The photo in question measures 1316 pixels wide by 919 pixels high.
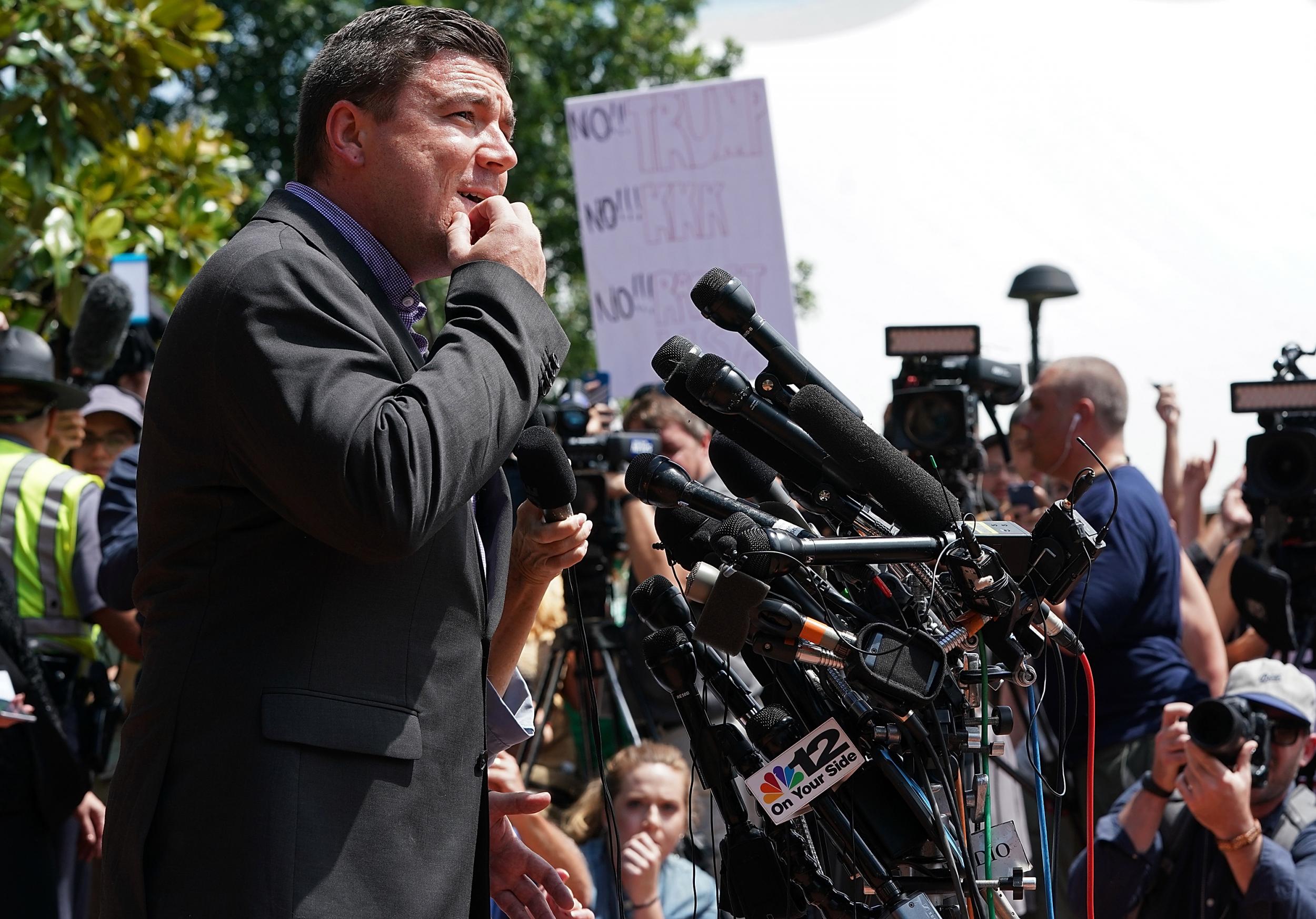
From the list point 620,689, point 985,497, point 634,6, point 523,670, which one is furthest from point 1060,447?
point 634,6

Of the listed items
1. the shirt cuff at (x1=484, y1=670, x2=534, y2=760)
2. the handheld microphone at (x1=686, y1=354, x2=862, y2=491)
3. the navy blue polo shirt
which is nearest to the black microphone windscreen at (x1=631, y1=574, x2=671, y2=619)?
the shirt cuff at (x1=484, y1=670, x2=534, y2=760)

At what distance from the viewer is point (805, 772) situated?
5.62ft

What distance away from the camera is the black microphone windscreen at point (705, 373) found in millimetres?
1766

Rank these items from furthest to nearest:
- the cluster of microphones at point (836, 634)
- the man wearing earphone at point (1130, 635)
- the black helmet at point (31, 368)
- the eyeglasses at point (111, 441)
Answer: the eyeglasses at point (111, 441) < the man wearing earphone at point (1130, 635) < the black helmet at point (31, 368) < the cluster of microphones at point (836, 634)

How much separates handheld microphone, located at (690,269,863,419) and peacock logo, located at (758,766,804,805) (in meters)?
0.45

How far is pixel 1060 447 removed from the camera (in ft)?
15.9

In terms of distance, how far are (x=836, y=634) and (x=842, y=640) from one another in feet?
0.03

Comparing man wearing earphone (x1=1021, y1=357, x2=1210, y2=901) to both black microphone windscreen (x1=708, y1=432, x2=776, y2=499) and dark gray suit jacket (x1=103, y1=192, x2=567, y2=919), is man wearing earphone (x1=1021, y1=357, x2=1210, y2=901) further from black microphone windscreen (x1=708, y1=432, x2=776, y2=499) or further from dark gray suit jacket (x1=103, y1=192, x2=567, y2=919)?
dark gray suit jacket (x1=103, y1=192, x2=567, y2=919)

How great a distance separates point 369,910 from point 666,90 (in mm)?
5191

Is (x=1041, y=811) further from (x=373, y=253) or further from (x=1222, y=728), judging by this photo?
(x=1222, y=728)

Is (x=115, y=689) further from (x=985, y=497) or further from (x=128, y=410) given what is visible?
(x=985, y=497)

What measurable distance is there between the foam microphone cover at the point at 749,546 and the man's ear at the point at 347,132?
70cm

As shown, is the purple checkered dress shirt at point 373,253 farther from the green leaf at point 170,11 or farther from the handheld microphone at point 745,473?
the green leaf at point 170,11

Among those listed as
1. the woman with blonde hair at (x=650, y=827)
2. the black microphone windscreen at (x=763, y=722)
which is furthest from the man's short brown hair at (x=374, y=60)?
the woman with blonde hair at (x=650, y=827)
